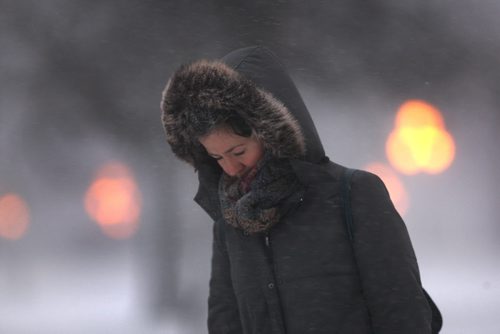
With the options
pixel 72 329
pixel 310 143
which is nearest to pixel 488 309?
pixel 72 329

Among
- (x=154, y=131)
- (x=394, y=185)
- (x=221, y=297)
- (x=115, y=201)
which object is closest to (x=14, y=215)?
(x=115, y=201)

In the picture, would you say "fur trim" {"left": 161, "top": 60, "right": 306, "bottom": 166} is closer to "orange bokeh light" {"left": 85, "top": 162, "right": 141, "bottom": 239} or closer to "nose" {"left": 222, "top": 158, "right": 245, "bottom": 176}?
"nose" {"left": 222, "top": 158, "right": 245, "bottom": 176}

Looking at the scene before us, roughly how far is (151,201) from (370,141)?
677 centimetres

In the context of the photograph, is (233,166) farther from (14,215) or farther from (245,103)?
(14,215)

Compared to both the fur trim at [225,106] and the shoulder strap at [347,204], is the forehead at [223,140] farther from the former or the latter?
the shoulder strap at [347,204]

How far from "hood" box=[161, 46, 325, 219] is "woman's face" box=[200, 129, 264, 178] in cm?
3

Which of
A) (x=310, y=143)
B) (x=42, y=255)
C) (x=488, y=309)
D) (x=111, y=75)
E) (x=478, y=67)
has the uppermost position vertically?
(x=478, y=67)

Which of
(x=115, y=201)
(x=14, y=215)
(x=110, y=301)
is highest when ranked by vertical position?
(x=14, y=215)

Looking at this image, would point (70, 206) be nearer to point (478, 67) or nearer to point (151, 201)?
point (151, 201)

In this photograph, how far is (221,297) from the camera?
8.51ft

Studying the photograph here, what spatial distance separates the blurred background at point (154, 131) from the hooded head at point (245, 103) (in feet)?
21.6

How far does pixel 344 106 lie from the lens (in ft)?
55.9

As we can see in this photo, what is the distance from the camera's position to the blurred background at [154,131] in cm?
1204

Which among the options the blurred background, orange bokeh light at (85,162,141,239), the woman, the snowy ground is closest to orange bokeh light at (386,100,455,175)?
the blurred background
